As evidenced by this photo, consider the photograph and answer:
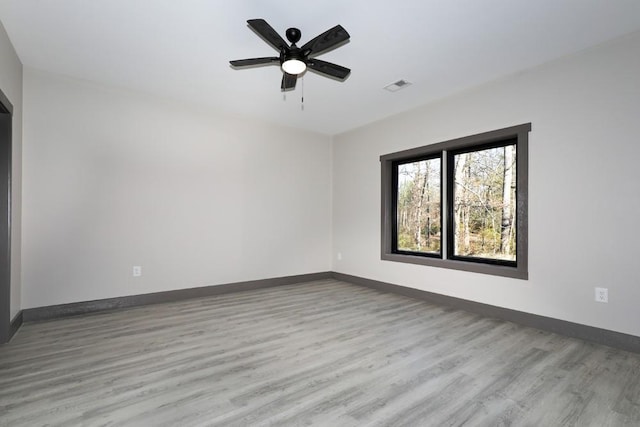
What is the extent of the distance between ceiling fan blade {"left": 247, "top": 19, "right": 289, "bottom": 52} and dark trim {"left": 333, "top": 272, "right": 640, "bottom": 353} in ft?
11.3

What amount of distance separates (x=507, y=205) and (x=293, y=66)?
2.86m

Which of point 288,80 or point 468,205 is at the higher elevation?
point 288,80

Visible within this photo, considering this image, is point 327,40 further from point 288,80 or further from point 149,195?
point 149,195

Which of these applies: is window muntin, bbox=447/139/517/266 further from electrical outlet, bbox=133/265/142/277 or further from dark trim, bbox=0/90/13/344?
dark trim, bbox=0/90/13/344

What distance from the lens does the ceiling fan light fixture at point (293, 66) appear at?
8.31 feet

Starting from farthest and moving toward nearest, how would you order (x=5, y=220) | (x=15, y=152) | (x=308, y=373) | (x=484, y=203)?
(x=484, y=203), (x=15, y=152), (x=5, y=220), (x=308, y=373)

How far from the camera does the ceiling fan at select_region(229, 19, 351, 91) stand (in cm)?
225

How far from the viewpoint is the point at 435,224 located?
445 centimetres

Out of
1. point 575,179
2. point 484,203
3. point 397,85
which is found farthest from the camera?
point 484,203

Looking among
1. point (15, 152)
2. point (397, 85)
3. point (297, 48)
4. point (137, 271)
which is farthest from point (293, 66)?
point (137, 271)

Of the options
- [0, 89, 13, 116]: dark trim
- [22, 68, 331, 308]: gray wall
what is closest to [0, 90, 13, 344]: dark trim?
[0, 89, 13, 116]: dark trim

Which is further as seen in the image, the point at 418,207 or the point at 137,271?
the point at 418,207

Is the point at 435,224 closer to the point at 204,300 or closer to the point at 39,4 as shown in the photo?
the point at 204,300

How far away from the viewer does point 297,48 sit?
2.50m
